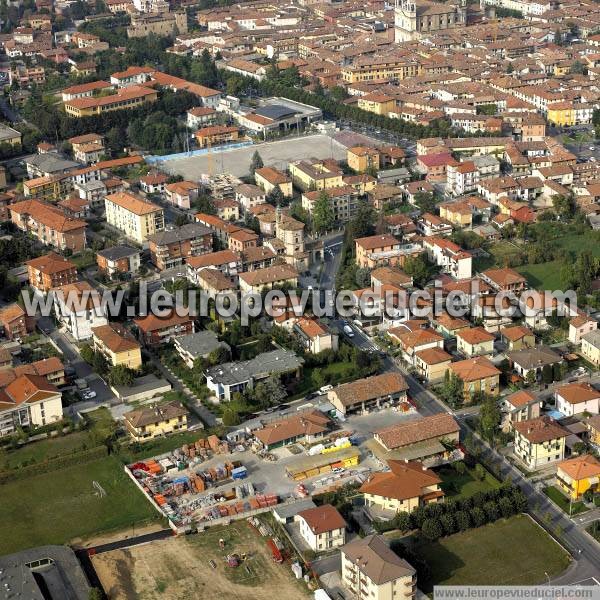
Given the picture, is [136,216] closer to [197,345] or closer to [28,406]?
[197,345]

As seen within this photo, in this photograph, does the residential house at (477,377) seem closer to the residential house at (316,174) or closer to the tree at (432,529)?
the tree at (432,529)

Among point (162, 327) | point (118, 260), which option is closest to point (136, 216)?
point (118, 260)

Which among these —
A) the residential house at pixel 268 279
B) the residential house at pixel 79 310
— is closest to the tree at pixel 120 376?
the residential house at pixel 79 310

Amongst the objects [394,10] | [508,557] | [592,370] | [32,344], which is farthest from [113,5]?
[508,557]

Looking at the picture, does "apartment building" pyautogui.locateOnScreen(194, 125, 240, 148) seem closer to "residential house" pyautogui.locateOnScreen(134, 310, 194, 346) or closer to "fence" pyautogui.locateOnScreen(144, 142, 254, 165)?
"fence" pyautogui.locateOnScreen(144, 142, 254, 165)

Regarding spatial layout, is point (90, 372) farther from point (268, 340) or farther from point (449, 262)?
point (449, 262)

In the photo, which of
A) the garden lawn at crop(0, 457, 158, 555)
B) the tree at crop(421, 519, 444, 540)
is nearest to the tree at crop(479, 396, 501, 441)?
the tree at crop(421, 519, 444, 540)
